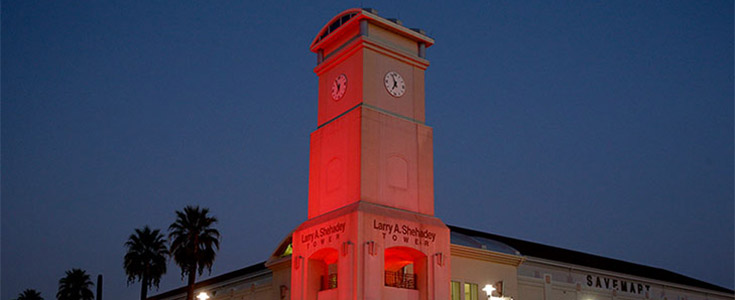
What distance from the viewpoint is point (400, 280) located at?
39.4 m

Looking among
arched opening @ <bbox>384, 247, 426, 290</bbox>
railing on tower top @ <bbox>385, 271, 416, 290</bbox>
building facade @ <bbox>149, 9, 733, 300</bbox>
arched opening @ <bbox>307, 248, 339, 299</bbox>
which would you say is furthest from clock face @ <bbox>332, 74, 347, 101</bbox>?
railing on tower top @ <bbox>385, 271, 416, 290</bbox>

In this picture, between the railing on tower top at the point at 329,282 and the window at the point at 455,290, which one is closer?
the railing on tower top at the point at 329,282

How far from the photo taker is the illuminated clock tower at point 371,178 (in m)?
37.4

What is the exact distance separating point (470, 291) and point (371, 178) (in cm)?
1111

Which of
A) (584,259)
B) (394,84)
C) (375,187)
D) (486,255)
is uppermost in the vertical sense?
(394,84)

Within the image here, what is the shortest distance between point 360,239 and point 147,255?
30723 millimetres

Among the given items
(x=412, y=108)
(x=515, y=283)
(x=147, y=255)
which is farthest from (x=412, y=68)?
(x=147, y=255)

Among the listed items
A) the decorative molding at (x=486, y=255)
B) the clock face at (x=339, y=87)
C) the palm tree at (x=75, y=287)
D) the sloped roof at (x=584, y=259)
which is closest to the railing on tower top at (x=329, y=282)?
the decorative molding at (x=486, y=255)

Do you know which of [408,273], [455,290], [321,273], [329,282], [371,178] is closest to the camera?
[371,178]

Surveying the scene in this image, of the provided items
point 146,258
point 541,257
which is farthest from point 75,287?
point 541,257

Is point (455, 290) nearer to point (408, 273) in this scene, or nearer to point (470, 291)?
point (470, 291)

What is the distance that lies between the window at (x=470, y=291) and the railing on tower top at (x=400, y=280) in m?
6.59

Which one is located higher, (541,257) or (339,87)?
(339,87)

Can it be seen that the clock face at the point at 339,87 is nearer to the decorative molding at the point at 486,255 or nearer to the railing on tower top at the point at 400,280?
the railing on tower top at the point at 400,280
